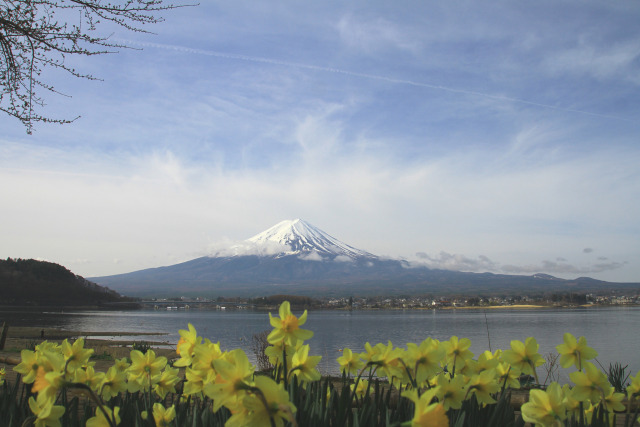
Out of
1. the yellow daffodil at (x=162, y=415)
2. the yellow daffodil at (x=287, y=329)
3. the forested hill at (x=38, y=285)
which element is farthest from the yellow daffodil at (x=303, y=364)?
the forested hill at (x=38, y=285)

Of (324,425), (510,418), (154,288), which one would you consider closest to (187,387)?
(324,425)

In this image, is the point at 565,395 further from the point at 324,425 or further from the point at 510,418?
the point at 324,425

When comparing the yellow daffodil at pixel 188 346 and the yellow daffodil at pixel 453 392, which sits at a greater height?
the yellow daffodil at pixel 188 346

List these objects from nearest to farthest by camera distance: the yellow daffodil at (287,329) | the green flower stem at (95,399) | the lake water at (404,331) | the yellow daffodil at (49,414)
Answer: the green flower stem at (95,399) → the yellow daffodil at (49,414) → the yellow daffodil at (287,329) → the lake water at (404,331)

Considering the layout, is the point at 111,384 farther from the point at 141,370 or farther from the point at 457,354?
the point at 457,354

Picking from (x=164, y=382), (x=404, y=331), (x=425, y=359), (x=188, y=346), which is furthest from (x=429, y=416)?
(x=404, y=331)

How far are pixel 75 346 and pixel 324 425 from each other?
3.93ft

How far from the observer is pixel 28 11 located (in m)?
5.05

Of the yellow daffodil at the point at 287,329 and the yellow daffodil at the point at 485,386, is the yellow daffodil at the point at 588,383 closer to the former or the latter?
the yellow daffodil at the point at 485,386

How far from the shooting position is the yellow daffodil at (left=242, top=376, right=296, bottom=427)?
1.07m

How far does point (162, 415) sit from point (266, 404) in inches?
35.9

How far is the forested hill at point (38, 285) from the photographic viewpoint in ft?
232

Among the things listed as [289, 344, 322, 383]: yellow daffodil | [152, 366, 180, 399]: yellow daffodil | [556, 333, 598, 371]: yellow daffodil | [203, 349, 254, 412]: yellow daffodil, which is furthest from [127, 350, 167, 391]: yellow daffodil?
[556, 333, 598, 371]: yellow daffodil

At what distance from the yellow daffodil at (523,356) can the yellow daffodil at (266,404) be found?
1.21 m
